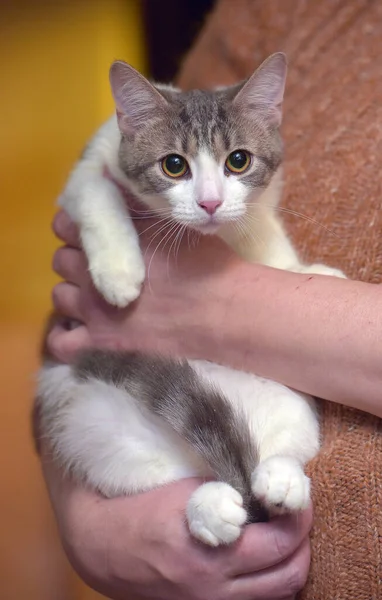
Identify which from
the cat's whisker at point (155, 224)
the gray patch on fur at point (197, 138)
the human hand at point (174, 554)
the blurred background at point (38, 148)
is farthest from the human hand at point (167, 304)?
the blurred background at point (38, 148)

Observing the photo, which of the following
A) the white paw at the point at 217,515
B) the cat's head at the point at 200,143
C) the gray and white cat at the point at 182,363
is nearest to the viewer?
the white paw at the point at 217,515

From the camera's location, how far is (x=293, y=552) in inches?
33.2

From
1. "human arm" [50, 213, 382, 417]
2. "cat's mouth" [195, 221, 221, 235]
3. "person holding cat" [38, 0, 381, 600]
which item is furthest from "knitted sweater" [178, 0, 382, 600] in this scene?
"cat's mouth" [195, 221, 221, 235]

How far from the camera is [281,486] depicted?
0.79 metres

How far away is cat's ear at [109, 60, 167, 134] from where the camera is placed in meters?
1.03

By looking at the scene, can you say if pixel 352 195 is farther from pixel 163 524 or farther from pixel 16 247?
pixel 16 247

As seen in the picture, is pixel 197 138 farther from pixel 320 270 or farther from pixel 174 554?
pixel 174 554

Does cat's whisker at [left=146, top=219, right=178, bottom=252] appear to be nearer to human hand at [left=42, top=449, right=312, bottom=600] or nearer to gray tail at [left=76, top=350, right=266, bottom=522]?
gray tail at [left=76, top=350, right=266, bottom=522]

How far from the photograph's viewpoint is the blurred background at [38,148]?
1.95 meters

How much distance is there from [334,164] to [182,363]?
0.50m

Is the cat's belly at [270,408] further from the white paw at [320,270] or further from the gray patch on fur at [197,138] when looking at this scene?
the gray patch on fur at [197,138]

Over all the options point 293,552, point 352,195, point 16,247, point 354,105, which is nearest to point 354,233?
point 352,195

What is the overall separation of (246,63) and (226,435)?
0.99 meters

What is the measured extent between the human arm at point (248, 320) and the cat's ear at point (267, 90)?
26 centimetres
